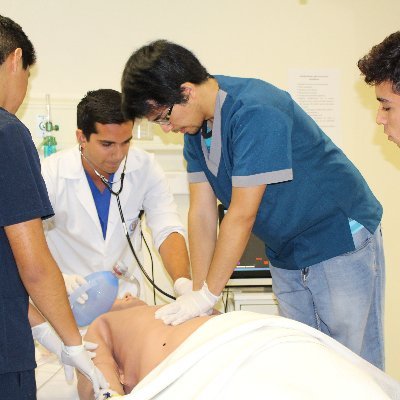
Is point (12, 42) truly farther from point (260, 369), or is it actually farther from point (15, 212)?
point (260, 369)

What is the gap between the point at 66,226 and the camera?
93.0 inches

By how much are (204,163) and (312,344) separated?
93 centimetres

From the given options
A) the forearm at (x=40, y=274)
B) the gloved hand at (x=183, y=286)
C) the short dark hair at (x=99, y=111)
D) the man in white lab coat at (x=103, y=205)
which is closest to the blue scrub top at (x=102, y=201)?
the man in white lab coat at (x=103, y=205)

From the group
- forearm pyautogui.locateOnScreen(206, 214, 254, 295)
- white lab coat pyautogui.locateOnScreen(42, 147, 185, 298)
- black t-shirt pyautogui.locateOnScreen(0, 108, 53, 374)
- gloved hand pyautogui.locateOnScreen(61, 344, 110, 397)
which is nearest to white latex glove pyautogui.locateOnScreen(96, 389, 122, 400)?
gloved hand pyautogui.locateOnScreen(61, 344, 110, 397)

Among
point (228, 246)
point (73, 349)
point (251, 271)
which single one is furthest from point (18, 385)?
point (251, 271)

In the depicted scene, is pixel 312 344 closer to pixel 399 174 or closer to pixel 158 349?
pixel 158 349

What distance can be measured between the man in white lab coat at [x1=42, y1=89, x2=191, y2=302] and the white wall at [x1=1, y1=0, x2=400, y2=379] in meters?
0.67

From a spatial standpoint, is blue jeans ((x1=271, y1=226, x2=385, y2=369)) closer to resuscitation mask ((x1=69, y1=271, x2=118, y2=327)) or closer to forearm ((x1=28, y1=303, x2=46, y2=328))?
resuscitation mask ((x1=69, y1=271, x2=118, y2=327))

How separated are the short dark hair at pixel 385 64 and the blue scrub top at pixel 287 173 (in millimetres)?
268

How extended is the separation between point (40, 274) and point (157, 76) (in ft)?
2.12

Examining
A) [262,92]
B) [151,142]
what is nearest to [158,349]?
[262,92]

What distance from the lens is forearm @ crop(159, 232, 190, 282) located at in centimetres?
223

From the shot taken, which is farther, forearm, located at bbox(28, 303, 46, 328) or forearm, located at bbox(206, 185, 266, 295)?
forearm, located at bbox(28, 303, 46, 328)

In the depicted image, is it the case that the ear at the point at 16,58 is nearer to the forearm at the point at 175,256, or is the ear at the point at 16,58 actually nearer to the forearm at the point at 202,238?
the forearm at the point at 202,238
